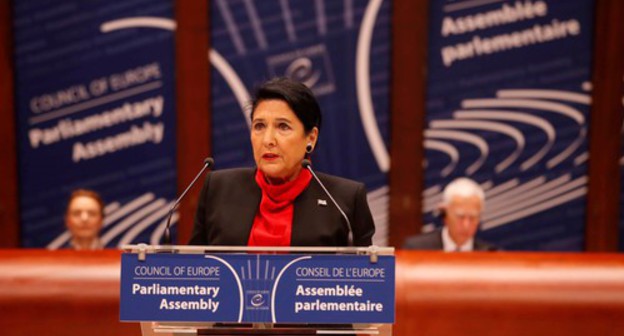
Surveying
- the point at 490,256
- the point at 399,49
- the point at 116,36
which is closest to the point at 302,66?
the point at 399,49

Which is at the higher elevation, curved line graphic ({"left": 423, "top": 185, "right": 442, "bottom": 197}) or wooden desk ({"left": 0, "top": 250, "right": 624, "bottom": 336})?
curved line graphic ({"left": 423, "top": 185, "right": 442, "bottom": 197})

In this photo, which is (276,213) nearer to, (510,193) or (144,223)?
(144,223)

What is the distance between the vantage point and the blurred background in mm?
5023

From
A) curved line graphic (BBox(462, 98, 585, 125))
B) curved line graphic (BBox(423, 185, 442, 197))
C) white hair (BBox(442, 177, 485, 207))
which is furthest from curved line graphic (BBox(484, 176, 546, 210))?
white hair (BBox(442, 177, 485, 207))

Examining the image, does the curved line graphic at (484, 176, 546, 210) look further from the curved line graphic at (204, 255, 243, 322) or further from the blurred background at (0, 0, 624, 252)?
the curved line graphic at (204, 255, 243, 322)

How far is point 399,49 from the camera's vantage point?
500 centimetres

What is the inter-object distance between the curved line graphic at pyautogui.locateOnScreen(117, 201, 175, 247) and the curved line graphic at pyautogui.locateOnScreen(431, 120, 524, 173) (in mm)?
1853

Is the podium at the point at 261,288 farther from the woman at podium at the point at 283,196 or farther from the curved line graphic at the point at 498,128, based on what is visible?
the curved line graphic at the point at 498,128

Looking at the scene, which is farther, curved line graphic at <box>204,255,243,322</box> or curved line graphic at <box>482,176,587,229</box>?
curved line graphic at <box>482,176,587,229</box>

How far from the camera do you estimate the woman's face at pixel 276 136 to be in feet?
6.10

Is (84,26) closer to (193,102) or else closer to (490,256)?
(193,102)

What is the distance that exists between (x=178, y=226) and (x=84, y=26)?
145 cm

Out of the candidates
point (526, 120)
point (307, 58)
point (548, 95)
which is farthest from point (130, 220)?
point (548, 95)

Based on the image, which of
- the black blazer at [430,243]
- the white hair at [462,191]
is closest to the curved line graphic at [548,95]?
the white hair at [462,191]
